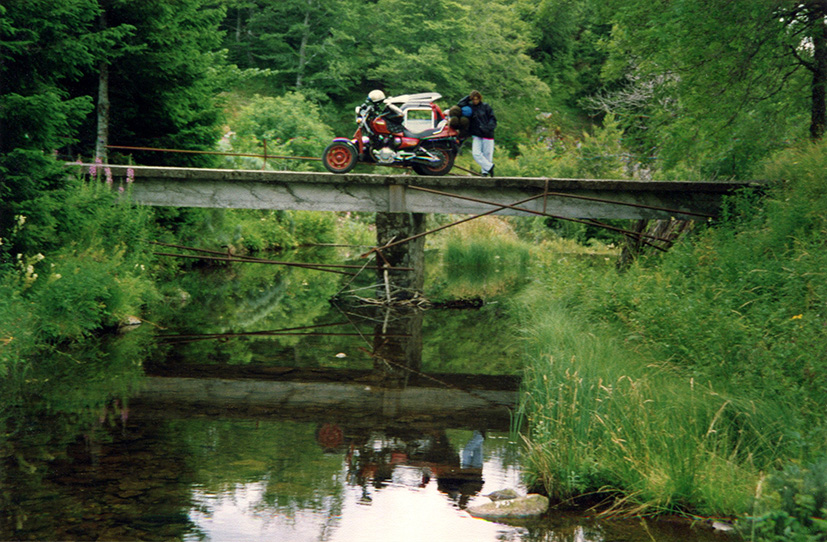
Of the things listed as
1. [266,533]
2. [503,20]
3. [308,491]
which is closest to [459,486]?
[308,491]

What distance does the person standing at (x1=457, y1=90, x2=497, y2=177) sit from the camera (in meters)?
13.3

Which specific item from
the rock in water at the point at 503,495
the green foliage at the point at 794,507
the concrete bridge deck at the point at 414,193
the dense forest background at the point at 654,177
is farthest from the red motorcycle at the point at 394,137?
the green foliage at the point at 794,507

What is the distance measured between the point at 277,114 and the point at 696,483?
21688 mm

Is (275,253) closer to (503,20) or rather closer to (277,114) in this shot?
(277,114)

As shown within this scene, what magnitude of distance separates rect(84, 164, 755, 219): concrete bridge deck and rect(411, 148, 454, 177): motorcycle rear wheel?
78 cm

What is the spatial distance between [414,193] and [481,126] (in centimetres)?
181

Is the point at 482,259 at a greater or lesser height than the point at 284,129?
lesser

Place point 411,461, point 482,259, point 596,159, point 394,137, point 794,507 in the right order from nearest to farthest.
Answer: point 794,507
point 411,461
point 394,137
point 482,259
point 596,159

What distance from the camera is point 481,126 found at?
13.3 metres

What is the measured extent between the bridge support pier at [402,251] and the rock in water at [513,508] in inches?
320

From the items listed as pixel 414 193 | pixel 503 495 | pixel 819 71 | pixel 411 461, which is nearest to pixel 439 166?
pixel 414 193

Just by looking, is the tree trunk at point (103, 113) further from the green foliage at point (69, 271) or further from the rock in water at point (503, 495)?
the rock in water at point (503, 495)

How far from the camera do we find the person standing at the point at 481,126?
13328 mm

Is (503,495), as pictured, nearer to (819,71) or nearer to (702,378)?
(702,378)
